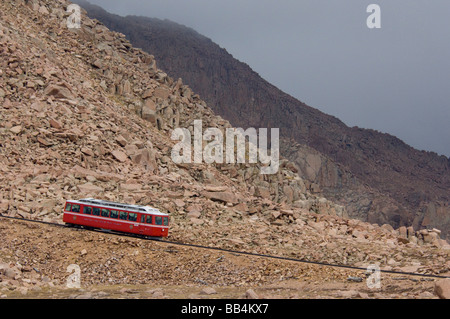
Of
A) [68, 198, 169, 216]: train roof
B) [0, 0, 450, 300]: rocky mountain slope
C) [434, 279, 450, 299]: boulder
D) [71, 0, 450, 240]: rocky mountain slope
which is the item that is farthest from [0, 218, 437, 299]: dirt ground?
[71, 0, 450, 240]: rocky mountain slope

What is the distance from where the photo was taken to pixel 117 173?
117 feet

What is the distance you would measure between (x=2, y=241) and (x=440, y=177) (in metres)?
140

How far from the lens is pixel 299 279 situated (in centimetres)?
2100

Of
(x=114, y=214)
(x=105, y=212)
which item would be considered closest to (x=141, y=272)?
(x=114, y=214)

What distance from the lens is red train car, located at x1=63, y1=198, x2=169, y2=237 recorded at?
25984 millimetres

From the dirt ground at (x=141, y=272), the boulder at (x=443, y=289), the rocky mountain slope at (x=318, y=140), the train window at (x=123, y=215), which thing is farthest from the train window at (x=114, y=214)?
the rocky mountain slope at (x=318, y=140)

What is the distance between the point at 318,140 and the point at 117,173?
359ft

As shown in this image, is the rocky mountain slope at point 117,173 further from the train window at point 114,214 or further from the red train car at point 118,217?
the train window at point 114,214

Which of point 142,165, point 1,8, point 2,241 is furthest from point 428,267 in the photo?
point 1,8

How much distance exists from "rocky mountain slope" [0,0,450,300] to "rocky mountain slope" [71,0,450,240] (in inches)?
2003

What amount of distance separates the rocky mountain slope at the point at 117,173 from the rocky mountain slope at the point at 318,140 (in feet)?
167

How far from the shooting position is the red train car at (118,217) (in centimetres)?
2598

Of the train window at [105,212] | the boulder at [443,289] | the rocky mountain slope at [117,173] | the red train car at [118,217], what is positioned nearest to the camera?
the boulder at [443,289]

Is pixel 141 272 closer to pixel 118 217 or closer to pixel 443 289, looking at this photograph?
pixel 118 217
